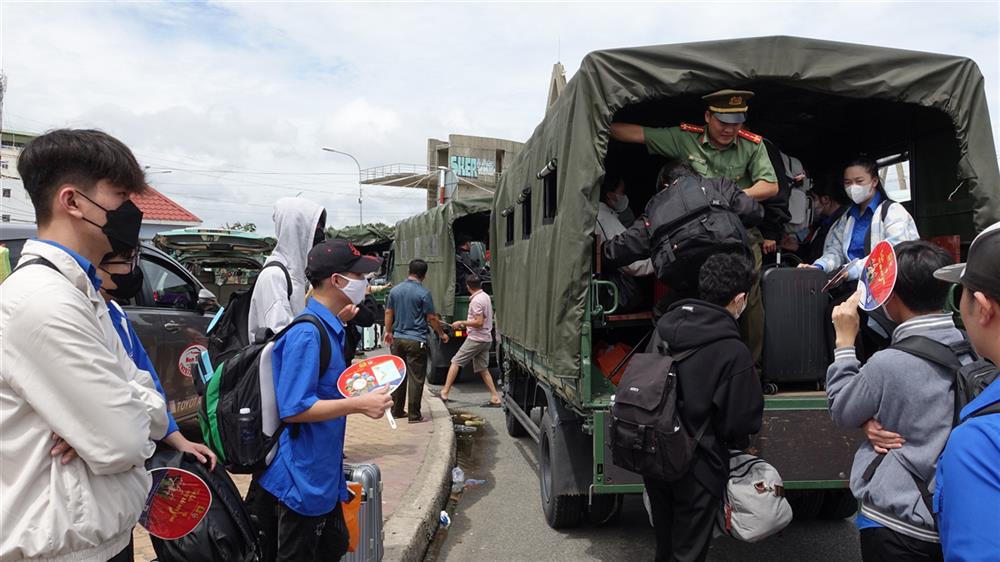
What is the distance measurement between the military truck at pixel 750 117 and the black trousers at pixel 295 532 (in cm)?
141

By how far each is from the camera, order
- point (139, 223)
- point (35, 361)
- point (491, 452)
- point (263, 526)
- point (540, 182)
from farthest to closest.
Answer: point (491, 452)
point (540, 182)
point (263, 526)
point (139, 223)
point (35, 361)

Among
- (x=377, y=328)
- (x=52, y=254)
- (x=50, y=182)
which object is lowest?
(x=377, y=328)

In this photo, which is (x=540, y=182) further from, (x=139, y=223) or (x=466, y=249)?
(x=466, y=249)

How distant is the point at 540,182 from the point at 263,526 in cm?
314

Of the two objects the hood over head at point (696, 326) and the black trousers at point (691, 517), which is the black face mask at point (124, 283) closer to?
the hood over head at point (696, 326)

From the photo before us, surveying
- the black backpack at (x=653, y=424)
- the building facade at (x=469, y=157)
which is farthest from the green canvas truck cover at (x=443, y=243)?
the building facade at (x=469, y=157)

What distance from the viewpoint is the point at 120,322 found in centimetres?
223

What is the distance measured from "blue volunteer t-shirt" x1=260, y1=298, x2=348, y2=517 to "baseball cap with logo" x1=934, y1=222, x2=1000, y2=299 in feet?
6.81

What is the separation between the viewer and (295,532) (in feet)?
8.52

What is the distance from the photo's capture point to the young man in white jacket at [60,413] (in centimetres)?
149

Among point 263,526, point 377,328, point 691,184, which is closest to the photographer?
point 263,526

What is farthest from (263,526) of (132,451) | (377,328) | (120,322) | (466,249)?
(377,328)

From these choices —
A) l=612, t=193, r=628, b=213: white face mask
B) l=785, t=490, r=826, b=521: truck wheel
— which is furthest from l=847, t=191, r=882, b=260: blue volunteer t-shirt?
l=785, t=490, r=826, b=521: truck wheel

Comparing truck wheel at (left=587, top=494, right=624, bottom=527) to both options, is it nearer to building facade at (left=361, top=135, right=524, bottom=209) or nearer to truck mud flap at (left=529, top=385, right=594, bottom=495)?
truck mud flap at (left=529, top=385, right=594, bottom=495)
